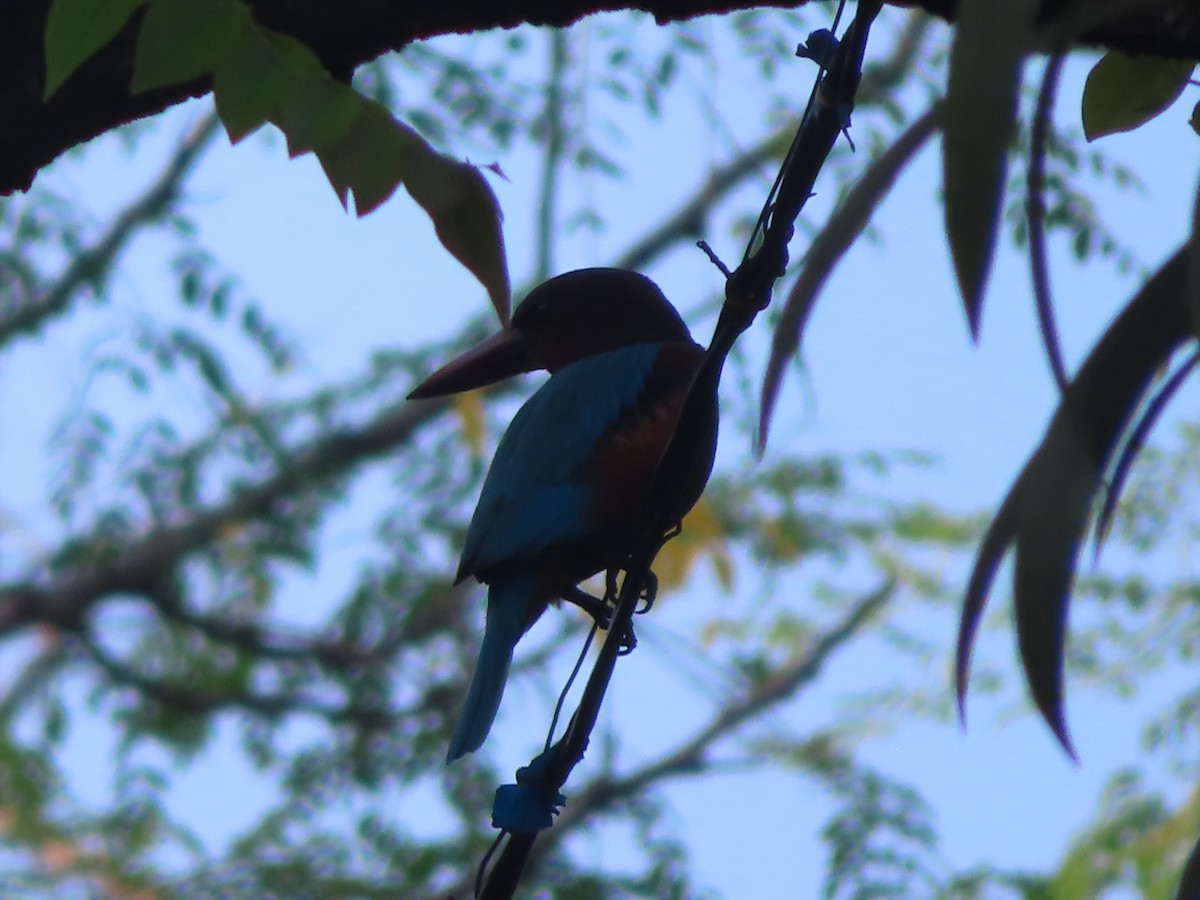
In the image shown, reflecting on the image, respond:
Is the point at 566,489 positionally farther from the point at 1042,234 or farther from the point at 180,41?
the point at 1042,234

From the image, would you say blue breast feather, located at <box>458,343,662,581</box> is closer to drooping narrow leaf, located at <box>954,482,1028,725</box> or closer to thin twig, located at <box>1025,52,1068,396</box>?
drooping narrow leaf, located at <box>954,482,1028,725</box>

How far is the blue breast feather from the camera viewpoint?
8.50 feet

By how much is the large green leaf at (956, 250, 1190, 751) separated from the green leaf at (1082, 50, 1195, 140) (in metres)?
0.84

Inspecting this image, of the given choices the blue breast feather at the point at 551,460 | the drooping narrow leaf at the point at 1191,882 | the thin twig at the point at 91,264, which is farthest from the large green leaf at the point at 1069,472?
the thin twig at the point at 91,264

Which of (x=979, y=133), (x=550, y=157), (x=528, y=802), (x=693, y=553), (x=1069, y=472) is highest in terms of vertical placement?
(x=550, y=157)

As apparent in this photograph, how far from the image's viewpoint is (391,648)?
684 centimetres

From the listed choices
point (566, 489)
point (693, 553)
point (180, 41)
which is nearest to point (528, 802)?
point (180, 41)

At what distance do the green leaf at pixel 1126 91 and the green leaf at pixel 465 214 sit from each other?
739 millimetres

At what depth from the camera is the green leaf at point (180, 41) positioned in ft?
5.07

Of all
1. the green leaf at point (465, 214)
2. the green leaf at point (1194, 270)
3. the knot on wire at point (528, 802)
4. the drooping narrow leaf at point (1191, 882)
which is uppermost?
the green leaf at point (465, 214)

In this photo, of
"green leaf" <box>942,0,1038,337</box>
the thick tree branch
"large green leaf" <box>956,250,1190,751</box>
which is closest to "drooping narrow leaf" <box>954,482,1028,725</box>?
"large green leaf" <box>956,250,1190,751</box>

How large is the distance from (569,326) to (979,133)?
2563 millimetres

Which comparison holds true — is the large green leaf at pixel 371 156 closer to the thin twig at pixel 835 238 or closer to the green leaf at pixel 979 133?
the thin twig at pixel 835 238

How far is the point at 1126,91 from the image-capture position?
1796 millimetres
